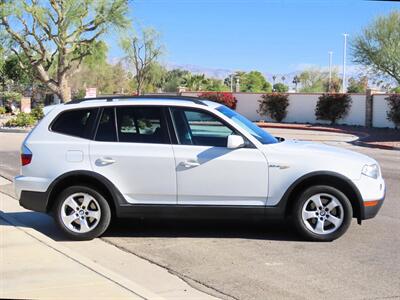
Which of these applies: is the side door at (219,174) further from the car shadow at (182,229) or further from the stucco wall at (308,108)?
the stucco wall at (308,108)

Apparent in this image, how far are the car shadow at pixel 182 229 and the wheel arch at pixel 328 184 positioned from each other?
57cm

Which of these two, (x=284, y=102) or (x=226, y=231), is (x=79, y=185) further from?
(x=284, y=102)

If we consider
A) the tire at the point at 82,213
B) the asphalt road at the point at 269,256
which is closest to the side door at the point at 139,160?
the tire at the point at 82,213

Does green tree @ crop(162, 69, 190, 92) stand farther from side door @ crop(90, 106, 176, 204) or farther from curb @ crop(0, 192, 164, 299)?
curb @ crop(0, 192, 164, 299)

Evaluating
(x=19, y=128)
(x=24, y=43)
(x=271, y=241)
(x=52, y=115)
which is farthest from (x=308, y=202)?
(x=24, y=43)

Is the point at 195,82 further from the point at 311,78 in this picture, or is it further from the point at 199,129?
the point at 199,129

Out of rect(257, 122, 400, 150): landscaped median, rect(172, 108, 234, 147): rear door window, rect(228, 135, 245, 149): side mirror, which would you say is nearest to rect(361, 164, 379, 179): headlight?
Answer: rect(228, 135, 245, 149): side mirror

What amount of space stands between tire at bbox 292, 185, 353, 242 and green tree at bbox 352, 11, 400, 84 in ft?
125

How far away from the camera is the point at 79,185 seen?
→ 7.17 metres

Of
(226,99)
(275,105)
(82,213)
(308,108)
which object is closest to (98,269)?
(82,213)

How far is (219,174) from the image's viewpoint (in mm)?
6926

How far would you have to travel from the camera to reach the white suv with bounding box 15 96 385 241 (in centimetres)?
690

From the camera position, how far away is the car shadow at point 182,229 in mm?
7394

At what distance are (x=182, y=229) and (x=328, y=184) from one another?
2.06m
